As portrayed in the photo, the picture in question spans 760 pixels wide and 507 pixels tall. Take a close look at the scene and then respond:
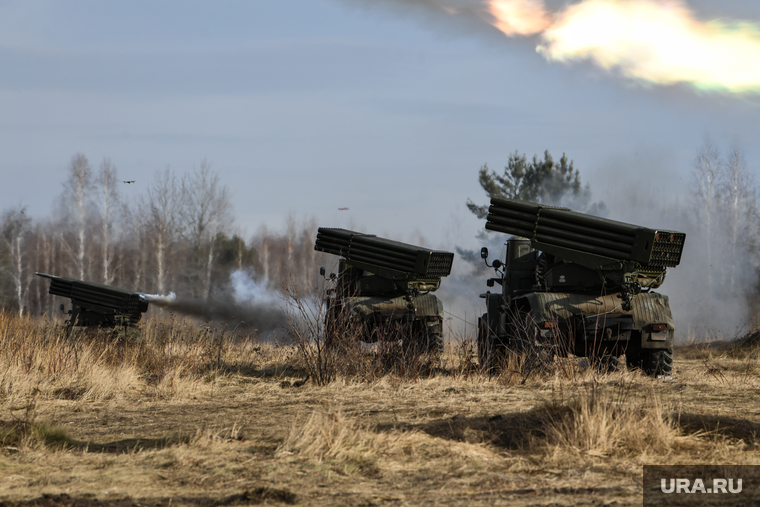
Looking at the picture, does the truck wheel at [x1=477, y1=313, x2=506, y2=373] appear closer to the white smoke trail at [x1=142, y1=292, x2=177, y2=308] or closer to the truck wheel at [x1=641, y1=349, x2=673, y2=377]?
the truck wheel at [x1=641, y1=349, x2=673, y2=377]

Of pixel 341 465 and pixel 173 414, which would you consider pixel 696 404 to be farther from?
pixel 173 414

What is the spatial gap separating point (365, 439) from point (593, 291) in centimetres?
671

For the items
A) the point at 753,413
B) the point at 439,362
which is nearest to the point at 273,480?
the point at 753,413

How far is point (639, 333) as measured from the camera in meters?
11.7

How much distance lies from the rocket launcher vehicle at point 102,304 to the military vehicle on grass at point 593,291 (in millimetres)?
10618

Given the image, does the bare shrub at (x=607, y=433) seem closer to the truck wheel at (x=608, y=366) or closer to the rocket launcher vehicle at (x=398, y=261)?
the truck wheel at (x=608, y=366)

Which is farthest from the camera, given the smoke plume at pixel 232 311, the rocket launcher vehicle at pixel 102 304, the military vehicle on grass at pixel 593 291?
the smoke plume at pixel 232 311

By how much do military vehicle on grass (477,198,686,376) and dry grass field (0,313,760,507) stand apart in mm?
550

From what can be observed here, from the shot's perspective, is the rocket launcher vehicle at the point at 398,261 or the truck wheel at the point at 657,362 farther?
the rocket launcher vehicle at the point at 398,261

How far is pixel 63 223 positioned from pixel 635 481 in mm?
52146

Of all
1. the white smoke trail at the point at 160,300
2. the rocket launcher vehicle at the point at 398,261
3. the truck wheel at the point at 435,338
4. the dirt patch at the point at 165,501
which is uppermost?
the rocket launcher vehicle at the point at 398,261

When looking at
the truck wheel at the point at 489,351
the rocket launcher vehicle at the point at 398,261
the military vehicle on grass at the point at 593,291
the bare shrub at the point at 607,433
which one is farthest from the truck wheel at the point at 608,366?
the bare shrub at the point at 607,433

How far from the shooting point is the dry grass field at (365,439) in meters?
5.28

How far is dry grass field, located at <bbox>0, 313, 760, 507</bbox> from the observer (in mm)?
5277
